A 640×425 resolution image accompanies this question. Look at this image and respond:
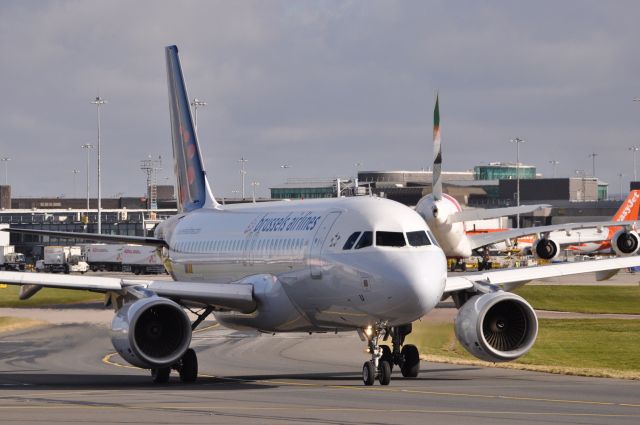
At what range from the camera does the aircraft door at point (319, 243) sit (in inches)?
1236

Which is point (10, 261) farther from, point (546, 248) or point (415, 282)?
point (415, 282)

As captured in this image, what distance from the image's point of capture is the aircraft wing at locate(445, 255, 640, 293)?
109 feet

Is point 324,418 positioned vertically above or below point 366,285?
below

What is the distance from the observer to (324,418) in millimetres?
22266

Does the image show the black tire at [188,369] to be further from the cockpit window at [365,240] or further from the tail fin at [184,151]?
the tail fin at [184,151]

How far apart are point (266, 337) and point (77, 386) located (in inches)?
725

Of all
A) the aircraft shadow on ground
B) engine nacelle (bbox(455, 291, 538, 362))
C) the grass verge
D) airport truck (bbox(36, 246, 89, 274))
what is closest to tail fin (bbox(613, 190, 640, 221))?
→ airport truck (bbox(36, 246, 89, 274))

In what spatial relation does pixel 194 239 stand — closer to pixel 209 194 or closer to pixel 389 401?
pixel 209 194

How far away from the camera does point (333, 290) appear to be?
100ft

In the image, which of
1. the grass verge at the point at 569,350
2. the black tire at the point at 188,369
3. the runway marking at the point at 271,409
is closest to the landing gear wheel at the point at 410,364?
the grass verge at the point at 569,350

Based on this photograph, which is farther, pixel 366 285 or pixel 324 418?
pixel 366 285

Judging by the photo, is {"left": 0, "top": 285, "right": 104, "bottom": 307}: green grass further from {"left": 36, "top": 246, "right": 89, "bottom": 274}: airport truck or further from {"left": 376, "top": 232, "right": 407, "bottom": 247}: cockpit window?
{"left": 36, "top": 246, "right": 89, "bottom": 274}: airport truck

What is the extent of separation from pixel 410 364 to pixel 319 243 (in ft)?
12.8

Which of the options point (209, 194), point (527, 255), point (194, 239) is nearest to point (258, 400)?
point (194, 239)
